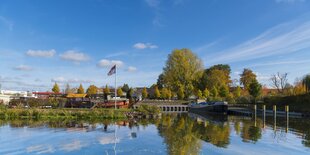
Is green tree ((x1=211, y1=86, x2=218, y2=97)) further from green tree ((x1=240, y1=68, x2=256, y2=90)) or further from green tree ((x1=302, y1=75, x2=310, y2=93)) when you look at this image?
green tree ((x1=302, y1=75, x2=310, y2=93))

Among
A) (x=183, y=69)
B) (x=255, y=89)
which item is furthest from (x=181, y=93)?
(x=255, y=89)

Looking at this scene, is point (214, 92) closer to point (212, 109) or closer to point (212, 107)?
point (212, 109)

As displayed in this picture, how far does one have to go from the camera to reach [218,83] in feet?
246

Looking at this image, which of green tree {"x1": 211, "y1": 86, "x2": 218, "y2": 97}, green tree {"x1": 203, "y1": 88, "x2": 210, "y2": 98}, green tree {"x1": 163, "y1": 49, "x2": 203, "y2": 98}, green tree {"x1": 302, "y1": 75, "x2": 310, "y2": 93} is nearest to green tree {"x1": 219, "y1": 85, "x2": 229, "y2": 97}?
green tree {"x1": 211, "y1": 86, "x2": 218, "y2": 97}

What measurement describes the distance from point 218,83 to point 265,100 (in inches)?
796

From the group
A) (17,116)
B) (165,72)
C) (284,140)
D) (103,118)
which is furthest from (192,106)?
(284,140)

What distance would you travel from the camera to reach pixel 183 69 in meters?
69.2

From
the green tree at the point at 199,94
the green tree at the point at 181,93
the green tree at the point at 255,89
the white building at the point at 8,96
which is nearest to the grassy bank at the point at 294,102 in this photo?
the green tree at the point at 255,89

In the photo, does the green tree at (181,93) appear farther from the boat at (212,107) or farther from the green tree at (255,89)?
the green tree at (255,89)

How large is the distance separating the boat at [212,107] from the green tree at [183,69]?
34.1ft

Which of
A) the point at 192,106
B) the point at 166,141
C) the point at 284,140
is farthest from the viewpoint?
the point at 192,106

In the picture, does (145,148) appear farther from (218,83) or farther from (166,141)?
(218,83)

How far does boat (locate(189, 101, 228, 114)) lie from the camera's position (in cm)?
4969

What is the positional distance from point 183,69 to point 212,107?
18674 mm
